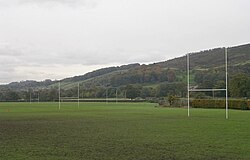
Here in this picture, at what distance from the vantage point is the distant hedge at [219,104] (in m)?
60.5

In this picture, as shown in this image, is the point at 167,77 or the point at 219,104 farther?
the point at 167,77

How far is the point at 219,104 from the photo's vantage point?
67188 millimetres

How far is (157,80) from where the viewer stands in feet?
449

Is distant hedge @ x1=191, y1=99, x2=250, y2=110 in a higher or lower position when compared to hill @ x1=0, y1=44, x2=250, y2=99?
lower

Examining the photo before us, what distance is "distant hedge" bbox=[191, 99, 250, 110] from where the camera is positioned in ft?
198

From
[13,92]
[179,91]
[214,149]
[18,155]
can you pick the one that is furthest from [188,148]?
[13,92]

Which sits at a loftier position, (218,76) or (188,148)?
(218,76)

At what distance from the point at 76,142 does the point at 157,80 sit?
120 metres

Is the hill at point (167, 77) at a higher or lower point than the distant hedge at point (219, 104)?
higher

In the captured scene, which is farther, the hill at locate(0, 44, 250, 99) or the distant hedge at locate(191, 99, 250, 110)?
the hill at locate(0, 44, 250, 99)

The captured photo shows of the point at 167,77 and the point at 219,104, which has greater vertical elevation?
the point at 167,77

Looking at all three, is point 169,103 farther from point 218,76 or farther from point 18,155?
point 18,155

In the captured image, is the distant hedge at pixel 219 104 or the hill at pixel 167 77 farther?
the hill at pixel 167 77

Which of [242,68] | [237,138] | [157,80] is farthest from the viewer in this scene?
[157,80]
